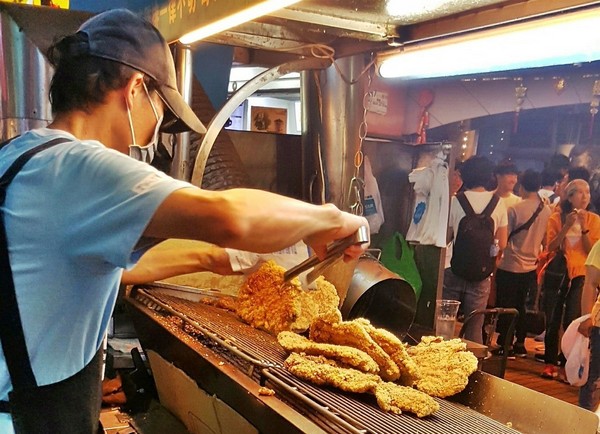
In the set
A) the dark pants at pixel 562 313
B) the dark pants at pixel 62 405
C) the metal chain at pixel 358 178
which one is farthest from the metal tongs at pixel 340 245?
the dark pants at pixel 562 313

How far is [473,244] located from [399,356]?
5.04 meters

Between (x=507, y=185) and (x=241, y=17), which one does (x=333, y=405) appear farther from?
(x=507, y=185)

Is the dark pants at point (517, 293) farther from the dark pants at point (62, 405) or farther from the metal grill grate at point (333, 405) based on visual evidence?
the dark pants at point (62, 405)

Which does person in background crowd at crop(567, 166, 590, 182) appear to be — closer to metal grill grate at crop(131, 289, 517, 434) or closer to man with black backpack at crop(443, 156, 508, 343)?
man with black backpack at crop(443, 156, 508, 343)

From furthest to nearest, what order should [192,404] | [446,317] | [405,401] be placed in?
[446,317] < [192,404] < [405,401]

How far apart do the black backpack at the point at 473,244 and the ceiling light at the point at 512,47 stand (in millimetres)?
4477

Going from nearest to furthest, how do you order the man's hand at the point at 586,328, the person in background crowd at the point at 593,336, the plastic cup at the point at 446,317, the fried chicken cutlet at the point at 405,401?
the fried chicken cutlet at the point at 405,401
the plastic cup at the point at 446,317
the person in background crowd at the point at 593,336
the man's hand at the point at 586,328

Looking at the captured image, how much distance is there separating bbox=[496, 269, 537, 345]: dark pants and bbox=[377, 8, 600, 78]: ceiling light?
16.8 feet

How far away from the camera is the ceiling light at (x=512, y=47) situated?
1636mm

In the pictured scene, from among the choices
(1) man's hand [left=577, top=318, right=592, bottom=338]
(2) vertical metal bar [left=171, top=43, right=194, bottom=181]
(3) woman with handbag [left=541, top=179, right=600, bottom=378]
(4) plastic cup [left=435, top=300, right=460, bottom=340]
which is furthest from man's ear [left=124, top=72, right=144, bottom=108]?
(3) woman with handbag [left=541, top=179, right=600, bottom=378]

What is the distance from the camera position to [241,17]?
1.82m

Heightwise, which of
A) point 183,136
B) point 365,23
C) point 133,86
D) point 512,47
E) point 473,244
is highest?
point 365,23

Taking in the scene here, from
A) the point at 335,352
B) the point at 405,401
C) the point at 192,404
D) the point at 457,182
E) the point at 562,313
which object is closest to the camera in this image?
the point at 405,401

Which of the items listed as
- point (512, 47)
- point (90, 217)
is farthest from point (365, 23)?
point (90, 217)
